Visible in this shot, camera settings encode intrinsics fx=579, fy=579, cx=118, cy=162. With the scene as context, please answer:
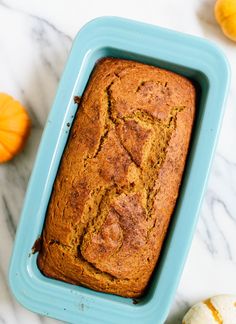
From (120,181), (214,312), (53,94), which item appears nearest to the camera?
(120,181)

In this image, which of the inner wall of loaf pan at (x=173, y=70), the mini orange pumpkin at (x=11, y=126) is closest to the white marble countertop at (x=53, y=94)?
the mini orange pumpkin at (x=11, y=126)

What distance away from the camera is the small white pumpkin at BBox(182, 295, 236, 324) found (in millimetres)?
1549

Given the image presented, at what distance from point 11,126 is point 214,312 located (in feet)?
2.44

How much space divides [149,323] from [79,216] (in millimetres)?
316

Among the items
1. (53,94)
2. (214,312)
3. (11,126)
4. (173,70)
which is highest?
(173,70)

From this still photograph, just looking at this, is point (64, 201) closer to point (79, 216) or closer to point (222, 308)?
point (79, 216)

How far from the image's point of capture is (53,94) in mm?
1695

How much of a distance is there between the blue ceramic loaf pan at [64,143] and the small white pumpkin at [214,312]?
18 cm

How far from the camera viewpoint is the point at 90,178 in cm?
142

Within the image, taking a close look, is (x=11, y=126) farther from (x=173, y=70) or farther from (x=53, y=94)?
(x=173, y=70)

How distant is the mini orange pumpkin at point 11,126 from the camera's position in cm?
157

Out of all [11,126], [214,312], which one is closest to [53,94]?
[11,126]

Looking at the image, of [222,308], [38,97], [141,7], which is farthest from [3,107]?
[222,308]

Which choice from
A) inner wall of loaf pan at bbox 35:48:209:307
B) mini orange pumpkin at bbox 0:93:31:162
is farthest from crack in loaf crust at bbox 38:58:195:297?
mini orange pumpkin at bbox 0:93:31:162
